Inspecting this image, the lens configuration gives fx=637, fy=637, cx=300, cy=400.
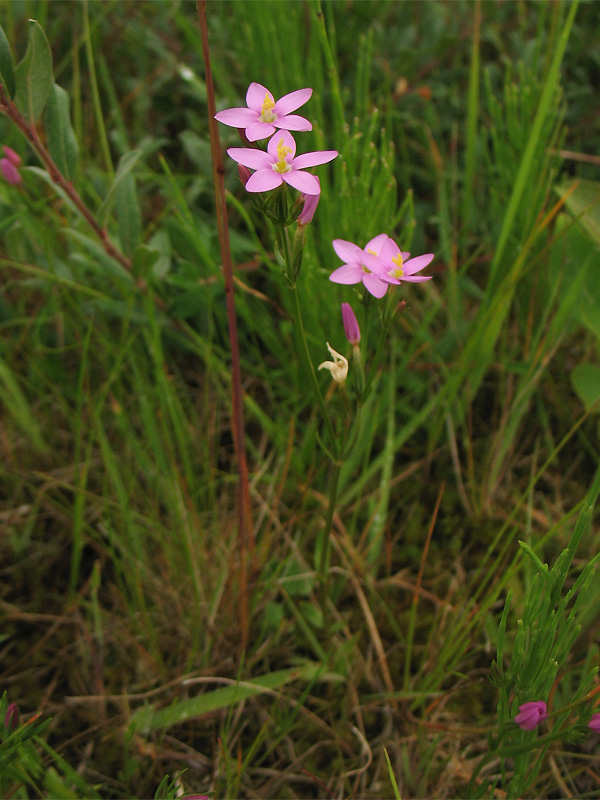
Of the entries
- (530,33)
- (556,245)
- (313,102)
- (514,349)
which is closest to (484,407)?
(514,349)

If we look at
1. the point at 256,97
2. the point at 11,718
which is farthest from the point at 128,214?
the point at 11,718

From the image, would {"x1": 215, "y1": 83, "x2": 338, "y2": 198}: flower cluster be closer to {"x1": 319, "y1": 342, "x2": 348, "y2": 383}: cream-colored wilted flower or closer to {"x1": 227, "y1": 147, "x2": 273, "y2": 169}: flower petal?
{"x1": 227, "y1": 147, "x2": 273, "y2": 169}: flower petal

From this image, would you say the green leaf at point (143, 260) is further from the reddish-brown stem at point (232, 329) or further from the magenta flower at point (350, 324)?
the magenta flower at point (350, 324)

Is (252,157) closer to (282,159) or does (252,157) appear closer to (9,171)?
(282,159)

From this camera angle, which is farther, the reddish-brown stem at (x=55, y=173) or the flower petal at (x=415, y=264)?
the reddish-brown stem at (x=55, y=173)

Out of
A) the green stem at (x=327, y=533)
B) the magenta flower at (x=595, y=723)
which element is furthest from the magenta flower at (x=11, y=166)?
the magenta flower at (x=595, y=723)

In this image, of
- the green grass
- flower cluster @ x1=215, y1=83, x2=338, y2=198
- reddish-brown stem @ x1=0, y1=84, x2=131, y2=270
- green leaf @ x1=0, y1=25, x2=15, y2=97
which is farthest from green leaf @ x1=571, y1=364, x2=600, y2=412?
green leaf @ x1=0, y1=25, x2=15, y2=97

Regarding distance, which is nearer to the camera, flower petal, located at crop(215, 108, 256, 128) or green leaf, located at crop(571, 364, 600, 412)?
flower petal, located at crop(215, 108, 256, 128)
